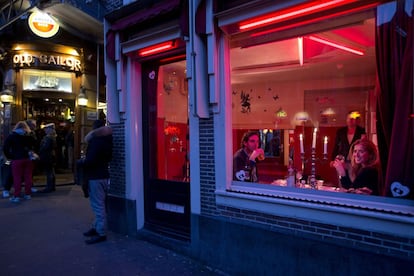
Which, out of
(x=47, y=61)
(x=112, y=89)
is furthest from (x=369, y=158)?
(x=47, y=61)

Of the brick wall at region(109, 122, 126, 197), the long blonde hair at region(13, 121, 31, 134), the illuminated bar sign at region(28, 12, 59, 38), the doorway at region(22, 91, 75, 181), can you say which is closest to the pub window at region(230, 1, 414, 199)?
the brick wall at region(109, 122, 126, 197)

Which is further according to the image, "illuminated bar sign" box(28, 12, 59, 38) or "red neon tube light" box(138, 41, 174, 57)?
"illuminated bar sign" box(28, 12, 59, 38)

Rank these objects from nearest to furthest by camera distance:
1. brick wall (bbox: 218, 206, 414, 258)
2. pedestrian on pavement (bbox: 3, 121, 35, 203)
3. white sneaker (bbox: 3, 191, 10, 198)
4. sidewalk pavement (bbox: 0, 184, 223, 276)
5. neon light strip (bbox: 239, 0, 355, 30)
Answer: brick wall (bbox: 218, 206, 414, 258), neon light strip (bbox: 239, 0, 355, 30), sidewalk pavement (bbox: 0, 184, 223, 276), pedestrian on pavement (bbox: 3, 121, 35, 203), white sneaker (bbox: 3, 191, 10, 198)

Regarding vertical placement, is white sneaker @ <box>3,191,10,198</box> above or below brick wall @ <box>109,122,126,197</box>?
below

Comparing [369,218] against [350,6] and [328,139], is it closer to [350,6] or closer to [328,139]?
[350,6]

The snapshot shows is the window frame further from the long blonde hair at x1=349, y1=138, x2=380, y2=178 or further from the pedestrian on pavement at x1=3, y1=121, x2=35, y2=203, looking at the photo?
the pedestrian on pavement at x1=3, y1=121, x2=35, y2=203

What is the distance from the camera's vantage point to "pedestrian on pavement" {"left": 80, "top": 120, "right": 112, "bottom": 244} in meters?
5.49

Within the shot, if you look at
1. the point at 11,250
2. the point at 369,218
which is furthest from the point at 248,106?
the point at 11,250

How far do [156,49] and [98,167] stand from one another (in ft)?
6.61

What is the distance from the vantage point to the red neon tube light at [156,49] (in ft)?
17.4

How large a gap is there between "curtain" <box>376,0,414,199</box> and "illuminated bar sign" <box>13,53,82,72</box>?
10.5m

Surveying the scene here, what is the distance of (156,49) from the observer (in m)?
5.52

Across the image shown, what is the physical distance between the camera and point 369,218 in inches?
131

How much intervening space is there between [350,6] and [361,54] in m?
1.78
